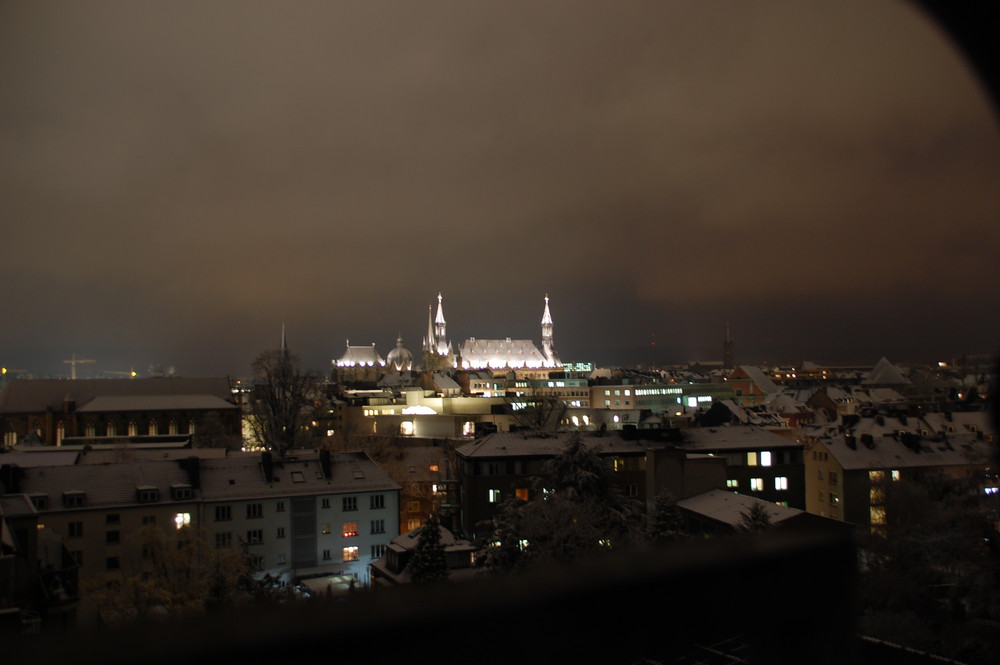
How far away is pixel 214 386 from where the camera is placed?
62.6 metres

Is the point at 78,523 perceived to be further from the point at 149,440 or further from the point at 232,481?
the point at 149,440

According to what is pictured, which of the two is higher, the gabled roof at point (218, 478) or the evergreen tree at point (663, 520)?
the gabled roof at point (218, 478)

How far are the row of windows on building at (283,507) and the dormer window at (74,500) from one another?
3489mm

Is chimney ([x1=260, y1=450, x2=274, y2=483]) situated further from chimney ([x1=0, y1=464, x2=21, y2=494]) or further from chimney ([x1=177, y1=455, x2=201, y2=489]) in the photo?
chimney ([x1=0, y1=464, x2=21, y2=494])

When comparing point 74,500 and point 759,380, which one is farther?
point 759,380

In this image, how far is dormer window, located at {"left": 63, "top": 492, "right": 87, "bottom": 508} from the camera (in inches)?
782

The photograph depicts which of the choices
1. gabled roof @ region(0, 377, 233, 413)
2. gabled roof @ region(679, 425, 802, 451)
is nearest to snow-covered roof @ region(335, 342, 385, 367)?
gabled roof @ region(0, 377, 233, 413)

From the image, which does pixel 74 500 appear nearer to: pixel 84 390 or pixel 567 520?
pixel 567 520

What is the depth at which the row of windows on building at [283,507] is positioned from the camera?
21703mm

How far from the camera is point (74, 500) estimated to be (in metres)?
20.0

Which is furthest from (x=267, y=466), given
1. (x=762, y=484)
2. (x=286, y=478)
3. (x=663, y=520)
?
(x=762, y=484)

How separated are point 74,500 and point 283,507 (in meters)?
5.53

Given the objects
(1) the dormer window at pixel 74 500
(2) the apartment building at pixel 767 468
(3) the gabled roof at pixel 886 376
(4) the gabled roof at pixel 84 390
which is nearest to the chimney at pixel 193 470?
(1) the dormer window at pixel 74 500

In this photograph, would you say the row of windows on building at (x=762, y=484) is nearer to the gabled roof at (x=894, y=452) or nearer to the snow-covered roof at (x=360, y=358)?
the gabled roof at (x=894, y=452)
